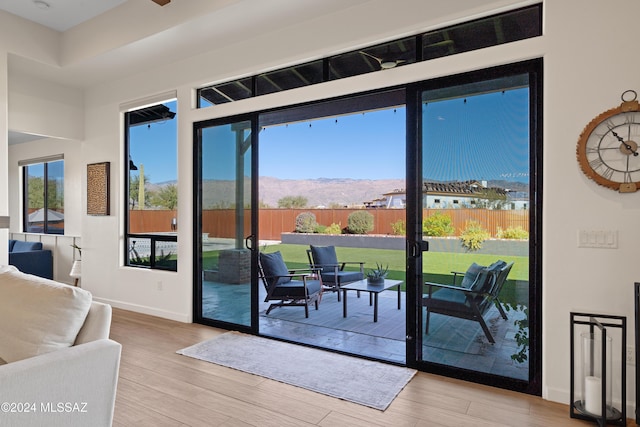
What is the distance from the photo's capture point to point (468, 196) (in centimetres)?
295

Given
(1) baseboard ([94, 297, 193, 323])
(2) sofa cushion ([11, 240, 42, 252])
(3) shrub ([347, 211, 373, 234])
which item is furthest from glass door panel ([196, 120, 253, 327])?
(3) shrub ([347, 211, 373, 234])

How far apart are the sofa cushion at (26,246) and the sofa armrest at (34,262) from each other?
13cm

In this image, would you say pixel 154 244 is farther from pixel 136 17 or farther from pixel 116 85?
pixel 136 17

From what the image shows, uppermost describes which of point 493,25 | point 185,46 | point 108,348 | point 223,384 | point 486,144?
point 185,46

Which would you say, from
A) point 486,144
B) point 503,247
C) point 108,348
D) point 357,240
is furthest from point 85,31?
point 357,240

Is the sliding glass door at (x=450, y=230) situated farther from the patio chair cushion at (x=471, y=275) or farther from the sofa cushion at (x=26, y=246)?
the sofa cushion at (x=26, y=246)

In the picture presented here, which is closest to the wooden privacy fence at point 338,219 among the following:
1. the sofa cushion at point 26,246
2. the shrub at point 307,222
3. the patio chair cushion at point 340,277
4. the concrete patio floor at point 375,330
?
the shrub at point 307,222

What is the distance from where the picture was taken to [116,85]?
16.9 ft

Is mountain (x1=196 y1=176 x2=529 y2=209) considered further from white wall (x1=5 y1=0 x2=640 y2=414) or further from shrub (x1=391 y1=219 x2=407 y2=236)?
white wall (x1=5 y1=0 x2=640 y2=414)

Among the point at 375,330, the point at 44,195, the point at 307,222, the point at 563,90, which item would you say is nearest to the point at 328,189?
the point at 307,222

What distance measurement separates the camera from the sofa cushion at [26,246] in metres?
6.78

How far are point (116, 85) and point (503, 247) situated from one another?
506 centimetres

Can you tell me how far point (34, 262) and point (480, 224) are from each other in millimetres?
7052

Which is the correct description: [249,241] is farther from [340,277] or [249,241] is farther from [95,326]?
[95,326]
